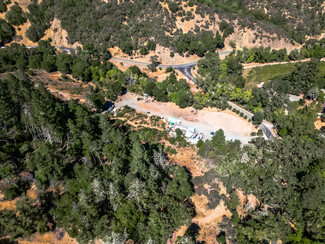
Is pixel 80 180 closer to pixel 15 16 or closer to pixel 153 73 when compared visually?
pixel 153 73

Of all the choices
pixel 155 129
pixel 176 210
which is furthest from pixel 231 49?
pixel 176 210

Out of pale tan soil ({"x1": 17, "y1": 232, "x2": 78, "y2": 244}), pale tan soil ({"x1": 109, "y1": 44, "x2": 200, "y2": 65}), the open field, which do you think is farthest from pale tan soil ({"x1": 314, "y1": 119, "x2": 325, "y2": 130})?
pale tan soil ({"x1": 17, "y1": 232, "x2": 78, "y2": 244})

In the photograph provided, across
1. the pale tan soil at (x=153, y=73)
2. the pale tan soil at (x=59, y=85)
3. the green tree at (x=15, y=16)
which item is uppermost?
the green tree at (x=15, y=16)

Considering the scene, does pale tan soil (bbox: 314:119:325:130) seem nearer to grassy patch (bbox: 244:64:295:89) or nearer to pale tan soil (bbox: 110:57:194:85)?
grassy patch (bbox: 244:64:295:89)

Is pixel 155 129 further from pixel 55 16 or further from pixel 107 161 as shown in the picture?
pixel 55 16

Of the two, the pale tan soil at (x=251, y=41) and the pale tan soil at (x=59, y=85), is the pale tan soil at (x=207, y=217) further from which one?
the pale tan soil at (x=251, y=41)

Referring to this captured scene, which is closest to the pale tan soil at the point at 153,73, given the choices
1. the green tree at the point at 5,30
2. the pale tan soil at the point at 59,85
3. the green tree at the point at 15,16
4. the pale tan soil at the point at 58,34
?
the pale tan soil at the point at 59,85
